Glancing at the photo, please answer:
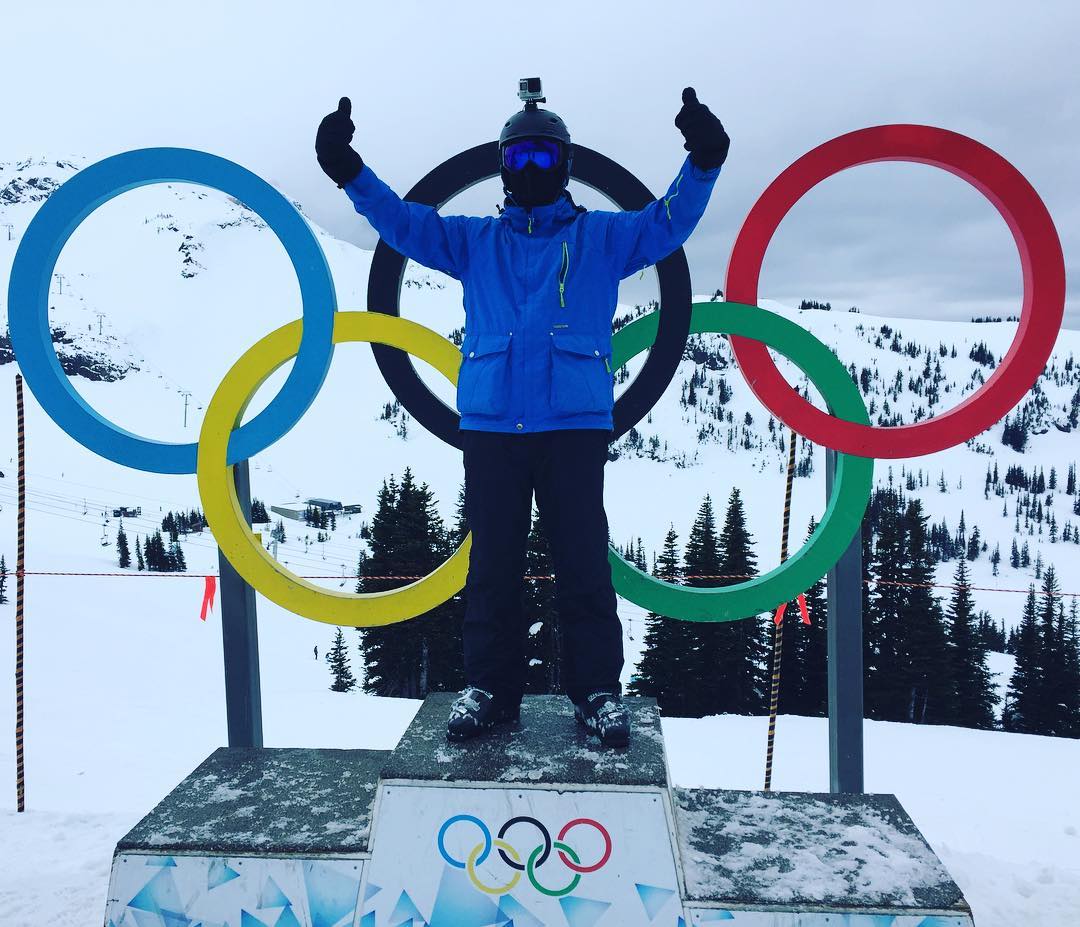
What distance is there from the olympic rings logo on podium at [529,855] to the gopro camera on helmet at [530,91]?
8.12 feet

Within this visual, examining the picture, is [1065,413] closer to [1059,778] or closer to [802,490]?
[802,490]

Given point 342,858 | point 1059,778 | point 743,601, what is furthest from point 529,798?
point 1059,778

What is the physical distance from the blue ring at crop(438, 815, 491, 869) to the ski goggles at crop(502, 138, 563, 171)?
2.20 metres

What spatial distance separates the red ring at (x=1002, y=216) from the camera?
327cm

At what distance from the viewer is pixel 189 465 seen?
355cm

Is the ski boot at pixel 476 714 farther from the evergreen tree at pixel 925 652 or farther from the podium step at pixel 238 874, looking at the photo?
the evergreen tree at pixel 925 652

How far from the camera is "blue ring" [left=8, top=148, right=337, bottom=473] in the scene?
3.38 metres

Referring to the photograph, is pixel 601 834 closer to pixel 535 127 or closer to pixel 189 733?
pixel 535 127

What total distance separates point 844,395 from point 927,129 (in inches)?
44.3

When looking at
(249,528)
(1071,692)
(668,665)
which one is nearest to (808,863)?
(249,528)

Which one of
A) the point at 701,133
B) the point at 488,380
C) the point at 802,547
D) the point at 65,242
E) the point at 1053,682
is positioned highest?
the point at 701,133

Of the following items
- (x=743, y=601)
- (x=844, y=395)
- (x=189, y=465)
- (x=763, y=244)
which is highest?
(x=763, y=244)

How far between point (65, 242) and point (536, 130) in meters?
2.10

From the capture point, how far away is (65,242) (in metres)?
3.38
